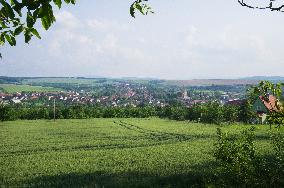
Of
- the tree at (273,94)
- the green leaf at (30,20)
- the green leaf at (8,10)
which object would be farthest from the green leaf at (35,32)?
the tree at (273,94)

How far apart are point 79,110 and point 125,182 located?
255ft

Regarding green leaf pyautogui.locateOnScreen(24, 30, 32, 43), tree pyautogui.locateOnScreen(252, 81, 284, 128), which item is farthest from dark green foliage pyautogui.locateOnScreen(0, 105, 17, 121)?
tree pyautogui.locateOnScreen(252, 81, 284, 128)

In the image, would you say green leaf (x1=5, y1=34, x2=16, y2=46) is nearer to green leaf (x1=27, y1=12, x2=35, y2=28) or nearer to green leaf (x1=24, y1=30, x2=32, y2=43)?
green leaf (x1=24, y1=30, x2=32, y2=43)

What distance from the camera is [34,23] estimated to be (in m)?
3.07

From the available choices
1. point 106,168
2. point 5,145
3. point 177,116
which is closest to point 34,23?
point 106,168

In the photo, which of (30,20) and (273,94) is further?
(273,94)

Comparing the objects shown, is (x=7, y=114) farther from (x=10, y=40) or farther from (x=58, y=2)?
(x=58, y=2)

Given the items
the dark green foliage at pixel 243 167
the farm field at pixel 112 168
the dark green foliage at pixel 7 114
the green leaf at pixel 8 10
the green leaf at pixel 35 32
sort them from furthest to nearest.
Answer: the dark green foliage at pixel 7 114
the farm field at pixel 112 168
the dark green foliage at pixel 243 167
the green leaf at pixel 35 32
the green leaf at pixel 8 10

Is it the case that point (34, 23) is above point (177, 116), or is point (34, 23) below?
above

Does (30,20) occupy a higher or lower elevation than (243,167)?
higher

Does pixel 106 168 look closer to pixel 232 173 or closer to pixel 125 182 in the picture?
pixel 125 182

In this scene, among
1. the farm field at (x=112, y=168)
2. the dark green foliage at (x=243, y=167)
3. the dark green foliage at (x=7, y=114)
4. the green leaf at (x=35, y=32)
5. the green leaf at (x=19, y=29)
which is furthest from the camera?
the dark green foliage at (x=7, y=114)

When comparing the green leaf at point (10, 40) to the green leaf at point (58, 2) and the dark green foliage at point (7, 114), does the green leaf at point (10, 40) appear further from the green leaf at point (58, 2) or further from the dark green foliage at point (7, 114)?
the dark green foliage at point (7, 114)

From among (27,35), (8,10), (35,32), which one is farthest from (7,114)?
(8,10)
